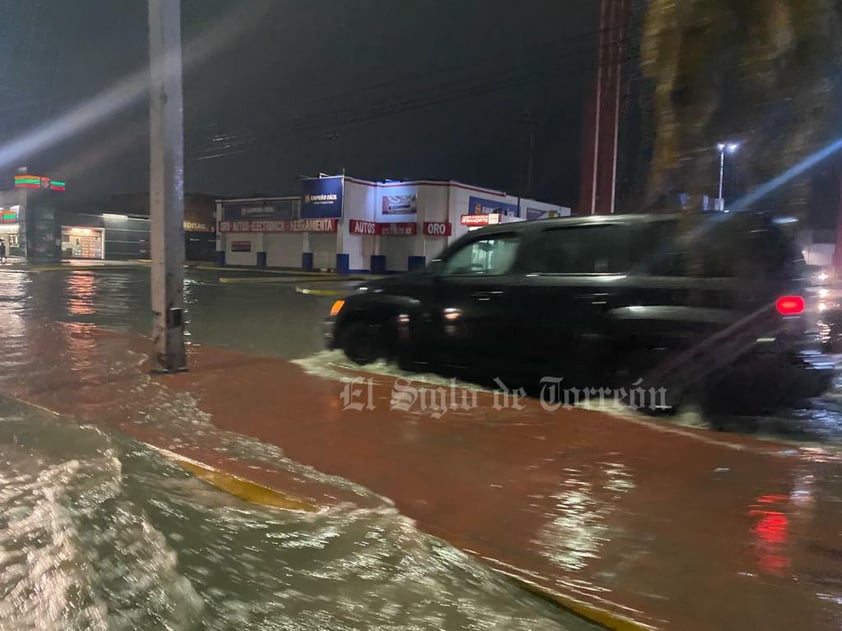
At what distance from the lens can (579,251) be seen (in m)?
6.29

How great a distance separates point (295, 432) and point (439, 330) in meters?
2.14

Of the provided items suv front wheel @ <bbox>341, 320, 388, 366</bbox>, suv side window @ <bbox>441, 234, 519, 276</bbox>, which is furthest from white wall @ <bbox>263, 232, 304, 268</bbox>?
suv side window @ <bbox>441, 234, 519, 276</bbox>

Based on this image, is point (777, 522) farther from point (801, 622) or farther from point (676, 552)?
point (801, 622)

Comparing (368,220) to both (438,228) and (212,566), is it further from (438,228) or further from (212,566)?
(212,566)

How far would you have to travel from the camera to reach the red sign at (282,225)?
41938 millimetres

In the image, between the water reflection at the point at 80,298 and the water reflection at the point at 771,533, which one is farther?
the water reflection at the point at 80,298

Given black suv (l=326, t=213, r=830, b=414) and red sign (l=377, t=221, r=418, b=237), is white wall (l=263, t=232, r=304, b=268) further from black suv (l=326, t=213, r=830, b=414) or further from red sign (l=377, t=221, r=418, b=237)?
black suv (l=326, t=213, r=830, b=414)

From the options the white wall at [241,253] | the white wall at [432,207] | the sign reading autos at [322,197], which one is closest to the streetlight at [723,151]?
the white wall at [432,207]

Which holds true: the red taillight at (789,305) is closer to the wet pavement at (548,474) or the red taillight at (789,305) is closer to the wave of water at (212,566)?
the wet pavement at (548,474)

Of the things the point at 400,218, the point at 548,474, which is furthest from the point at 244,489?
the point at 400,218

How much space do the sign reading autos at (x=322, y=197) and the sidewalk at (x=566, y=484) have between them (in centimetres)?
3466

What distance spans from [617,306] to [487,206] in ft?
128

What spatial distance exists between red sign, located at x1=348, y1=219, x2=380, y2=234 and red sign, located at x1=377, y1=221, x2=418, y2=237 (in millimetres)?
394

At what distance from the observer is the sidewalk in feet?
10.5
